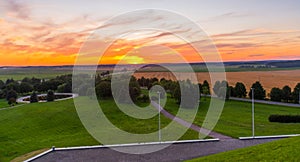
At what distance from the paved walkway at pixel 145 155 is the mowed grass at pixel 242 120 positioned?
3797 millimetres

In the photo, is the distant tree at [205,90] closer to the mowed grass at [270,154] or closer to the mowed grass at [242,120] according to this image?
the mowed grass at [242,120]

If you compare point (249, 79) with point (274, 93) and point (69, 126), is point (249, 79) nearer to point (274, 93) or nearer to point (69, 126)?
point (274, 93)

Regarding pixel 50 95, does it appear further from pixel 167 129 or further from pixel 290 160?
pixel 290 160

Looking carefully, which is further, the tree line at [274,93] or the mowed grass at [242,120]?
the tree line at [274,93]

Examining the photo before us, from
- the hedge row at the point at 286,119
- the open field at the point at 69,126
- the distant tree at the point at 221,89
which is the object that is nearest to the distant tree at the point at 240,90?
the distant tree at the point at 221,89

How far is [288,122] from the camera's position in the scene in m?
23.9

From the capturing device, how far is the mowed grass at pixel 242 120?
19703mm

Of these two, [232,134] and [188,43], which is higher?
[188,43]

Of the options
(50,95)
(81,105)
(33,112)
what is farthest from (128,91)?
(50,95)

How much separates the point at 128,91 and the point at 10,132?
11086mm

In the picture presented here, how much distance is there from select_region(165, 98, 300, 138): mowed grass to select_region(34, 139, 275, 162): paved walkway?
12.5 ft

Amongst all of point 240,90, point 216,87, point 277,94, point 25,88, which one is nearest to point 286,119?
point 216,87

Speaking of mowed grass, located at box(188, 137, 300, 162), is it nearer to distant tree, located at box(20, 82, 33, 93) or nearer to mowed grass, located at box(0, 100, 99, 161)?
mowed grass, located at box(0, 100, 99, 161)

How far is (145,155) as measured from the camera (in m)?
13.6
